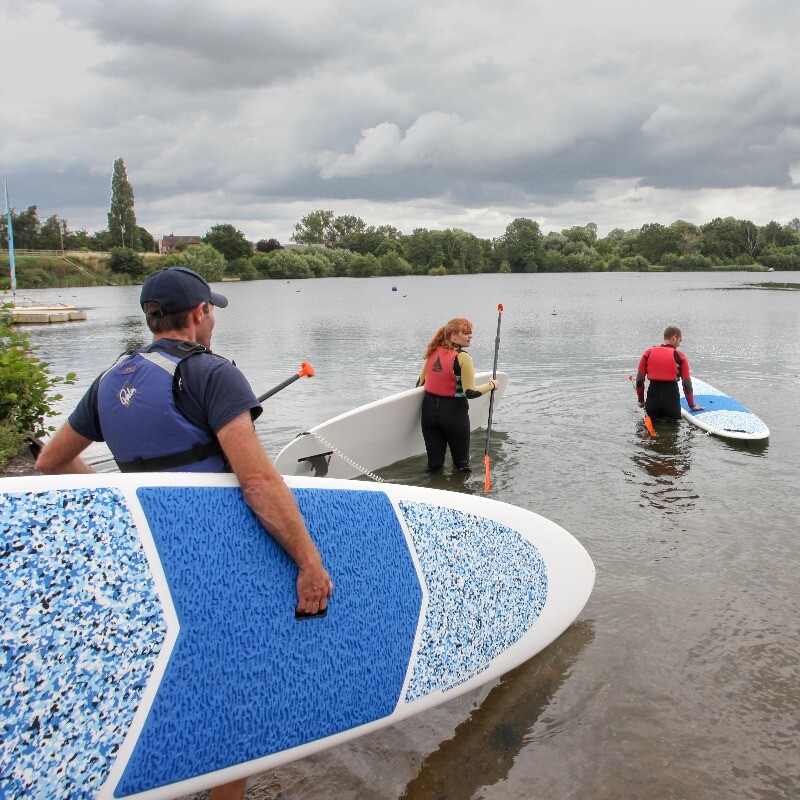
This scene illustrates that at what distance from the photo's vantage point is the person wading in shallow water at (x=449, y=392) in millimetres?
6832

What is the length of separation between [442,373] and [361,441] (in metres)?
1.21

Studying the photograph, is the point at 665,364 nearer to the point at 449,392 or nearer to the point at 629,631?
the point at 449,392

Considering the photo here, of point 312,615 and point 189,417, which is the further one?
point 312,615

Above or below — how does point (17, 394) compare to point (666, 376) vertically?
above

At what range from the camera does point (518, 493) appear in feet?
22.7

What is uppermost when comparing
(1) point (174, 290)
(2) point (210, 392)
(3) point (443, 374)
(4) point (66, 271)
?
(4) point (66, 271)

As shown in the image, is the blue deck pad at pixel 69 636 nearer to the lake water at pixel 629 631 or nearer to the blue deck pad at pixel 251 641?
Answer: the blue deck pad at pixel 251 641

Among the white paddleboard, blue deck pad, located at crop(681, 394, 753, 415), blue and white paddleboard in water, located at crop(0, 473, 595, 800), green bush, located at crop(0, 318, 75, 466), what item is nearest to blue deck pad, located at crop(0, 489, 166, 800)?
blue and white paddleboard in water, located at crop(0, 473, 595, 800)

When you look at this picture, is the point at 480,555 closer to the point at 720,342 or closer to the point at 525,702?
the point at 525,702

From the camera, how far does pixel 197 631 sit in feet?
6.83

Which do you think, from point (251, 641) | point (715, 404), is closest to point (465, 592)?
point (251, 641)

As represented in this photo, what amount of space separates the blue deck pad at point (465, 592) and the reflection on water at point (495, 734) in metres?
0.46

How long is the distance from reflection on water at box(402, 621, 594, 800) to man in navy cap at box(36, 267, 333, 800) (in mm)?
919

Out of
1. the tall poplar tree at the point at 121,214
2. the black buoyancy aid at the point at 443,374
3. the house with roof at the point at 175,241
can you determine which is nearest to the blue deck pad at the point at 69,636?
the black buoyancy aid at the point at 443,374
